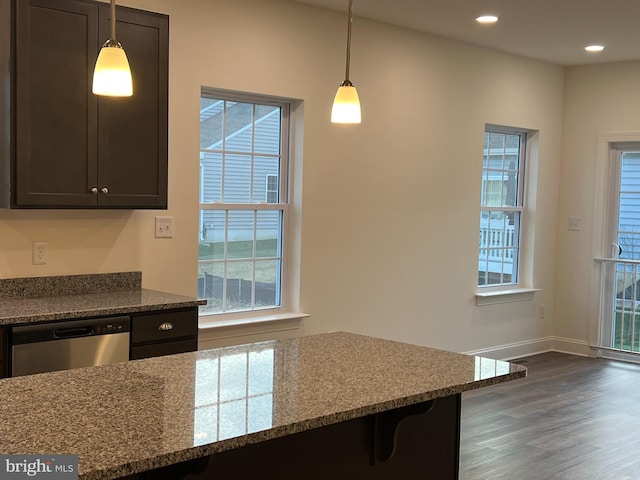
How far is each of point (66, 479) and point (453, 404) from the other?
150 centimetres

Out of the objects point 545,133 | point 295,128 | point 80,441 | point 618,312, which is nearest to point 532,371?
point 618,312

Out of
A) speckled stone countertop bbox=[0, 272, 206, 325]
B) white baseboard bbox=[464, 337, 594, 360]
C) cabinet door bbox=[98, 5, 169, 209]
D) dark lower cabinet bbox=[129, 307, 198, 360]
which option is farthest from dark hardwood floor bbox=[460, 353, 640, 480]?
cabinet door bbox=[98, 5, 169, 209]

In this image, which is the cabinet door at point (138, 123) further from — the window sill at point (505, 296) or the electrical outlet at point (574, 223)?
the electrical outlet at point (574, 223)

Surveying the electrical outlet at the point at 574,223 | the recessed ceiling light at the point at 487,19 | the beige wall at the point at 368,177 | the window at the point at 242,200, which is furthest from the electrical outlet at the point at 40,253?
the electrical outlet at the point at 574,223

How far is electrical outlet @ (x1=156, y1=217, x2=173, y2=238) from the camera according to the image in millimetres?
4344

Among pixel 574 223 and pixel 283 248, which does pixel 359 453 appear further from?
pixel 574 223

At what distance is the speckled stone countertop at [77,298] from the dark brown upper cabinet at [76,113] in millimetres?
459

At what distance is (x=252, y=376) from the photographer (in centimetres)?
228

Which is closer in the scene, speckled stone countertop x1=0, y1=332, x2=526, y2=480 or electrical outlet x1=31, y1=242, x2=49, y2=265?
speckled stone countertop x1=0, y1=332, x2=526, y2=480

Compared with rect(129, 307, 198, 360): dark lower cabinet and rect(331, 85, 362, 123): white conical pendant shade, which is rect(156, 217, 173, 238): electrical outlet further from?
rect(331, 85, 362, 123): white conical pendant shade

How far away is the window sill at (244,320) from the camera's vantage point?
4.60 m

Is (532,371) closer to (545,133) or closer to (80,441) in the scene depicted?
(545,133)

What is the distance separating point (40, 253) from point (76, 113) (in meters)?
0.76

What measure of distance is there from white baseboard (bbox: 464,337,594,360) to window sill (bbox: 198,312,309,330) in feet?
7.65
